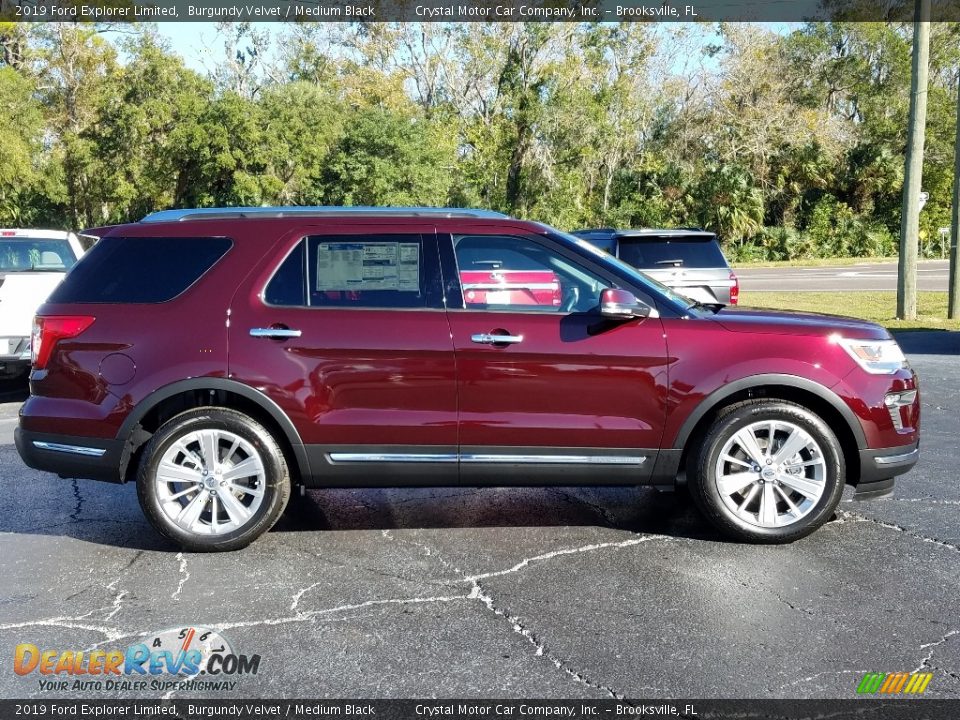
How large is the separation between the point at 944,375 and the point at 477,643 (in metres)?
8.84

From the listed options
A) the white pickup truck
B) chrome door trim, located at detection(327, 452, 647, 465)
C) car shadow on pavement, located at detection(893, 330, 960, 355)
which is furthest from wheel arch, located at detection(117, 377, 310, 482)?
car shadow on pavement, located at detection(893, 330, 960, 355)

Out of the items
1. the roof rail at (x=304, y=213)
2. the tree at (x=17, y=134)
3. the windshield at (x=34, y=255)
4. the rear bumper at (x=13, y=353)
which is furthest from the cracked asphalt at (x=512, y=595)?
the tree at (x=17, y=134)

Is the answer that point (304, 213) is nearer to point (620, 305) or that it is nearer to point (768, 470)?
point (620, 305)

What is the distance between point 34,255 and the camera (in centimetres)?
1070

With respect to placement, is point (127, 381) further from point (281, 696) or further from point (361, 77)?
point (361, 77)

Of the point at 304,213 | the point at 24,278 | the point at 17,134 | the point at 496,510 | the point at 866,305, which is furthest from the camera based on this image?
the point at 17,134

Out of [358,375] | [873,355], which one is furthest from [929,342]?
[358,375]

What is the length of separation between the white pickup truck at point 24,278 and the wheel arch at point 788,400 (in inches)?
284

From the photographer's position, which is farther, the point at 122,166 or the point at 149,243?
the point at 122,166

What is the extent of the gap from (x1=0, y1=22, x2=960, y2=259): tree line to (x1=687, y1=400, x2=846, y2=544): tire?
3165 centimetres

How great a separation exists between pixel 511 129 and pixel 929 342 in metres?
31.4

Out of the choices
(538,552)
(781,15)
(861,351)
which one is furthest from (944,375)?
(781,15)

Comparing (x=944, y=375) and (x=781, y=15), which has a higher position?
(x=781, y=15)

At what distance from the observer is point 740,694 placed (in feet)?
11.3
